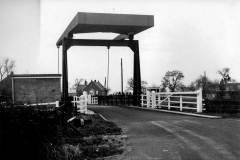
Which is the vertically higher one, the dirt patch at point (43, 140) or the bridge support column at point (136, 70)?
the bridge support column at point (136, 70)

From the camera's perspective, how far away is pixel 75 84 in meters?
126

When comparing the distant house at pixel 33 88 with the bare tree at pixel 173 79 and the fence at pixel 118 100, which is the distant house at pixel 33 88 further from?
the bare tree at pixel 173 79

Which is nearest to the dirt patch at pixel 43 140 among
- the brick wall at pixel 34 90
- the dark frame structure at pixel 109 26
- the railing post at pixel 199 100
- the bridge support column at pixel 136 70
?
the railing post at pixel 199 100

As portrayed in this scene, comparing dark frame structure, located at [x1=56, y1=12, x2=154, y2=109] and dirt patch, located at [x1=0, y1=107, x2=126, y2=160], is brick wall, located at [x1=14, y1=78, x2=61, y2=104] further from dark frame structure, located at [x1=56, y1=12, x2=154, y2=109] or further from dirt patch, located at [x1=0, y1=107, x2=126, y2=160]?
dirt patch, located at [x1=0, y1=107, x2=126, y2=160]

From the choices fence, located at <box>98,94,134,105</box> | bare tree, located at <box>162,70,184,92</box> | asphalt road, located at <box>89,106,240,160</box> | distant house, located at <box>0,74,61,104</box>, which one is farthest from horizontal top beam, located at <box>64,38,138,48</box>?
bare tree, located at <box>162,70,184,92</box>

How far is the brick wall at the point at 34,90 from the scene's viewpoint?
34.3 m

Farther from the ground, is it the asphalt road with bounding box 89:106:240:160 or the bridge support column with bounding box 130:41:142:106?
the bridge support column with bounding box 130:41:142:106

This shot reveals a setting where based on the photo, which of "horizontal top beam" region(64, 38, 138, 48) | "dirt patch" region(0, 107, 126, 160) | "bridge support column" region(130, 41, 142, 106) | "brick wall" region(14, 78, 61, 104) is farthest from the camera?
"brick wall" region(14, 78, 61, 104)

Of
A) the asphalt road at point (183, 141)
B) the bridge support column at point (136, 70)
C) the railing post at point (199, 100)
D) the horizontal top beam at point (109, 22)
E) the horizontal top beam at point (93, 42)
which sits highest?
the horizontal top beam at point (109, 22)

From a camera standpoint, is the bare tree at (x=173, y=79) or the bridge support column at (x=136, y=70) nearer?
the bridge support column at (x=136, y=70)

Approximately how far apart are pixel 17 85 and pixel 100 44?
10.5 metres

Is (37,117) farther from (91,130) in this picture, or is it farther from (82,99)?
(82,99)

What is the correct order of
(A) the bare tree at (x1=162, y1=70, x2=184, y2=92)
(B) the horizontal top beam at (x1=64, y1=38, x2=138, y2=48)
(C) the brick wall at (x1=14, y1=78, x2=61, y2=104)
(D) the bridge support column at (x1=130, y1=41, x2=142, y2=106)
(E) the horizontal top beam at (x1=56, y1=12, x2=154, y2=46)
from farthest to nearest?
(A) the bare tree at (x1=162, y1=70, x2=184, y2=92)
(C) the brick wall at (x1=14, y1=78, x2=61, y2=104)
(D) the bridge support column at (x1=130, y1=41, x2=142, y2=106)
(B) the horizontal top beam at (x1=64, y1=38, x2=138, y2=48)
(E) the horizontal top beam at (x1=56, y1=12, x2=154, y2=46)

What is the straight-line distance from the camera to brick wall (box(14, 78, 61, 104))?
112ft
